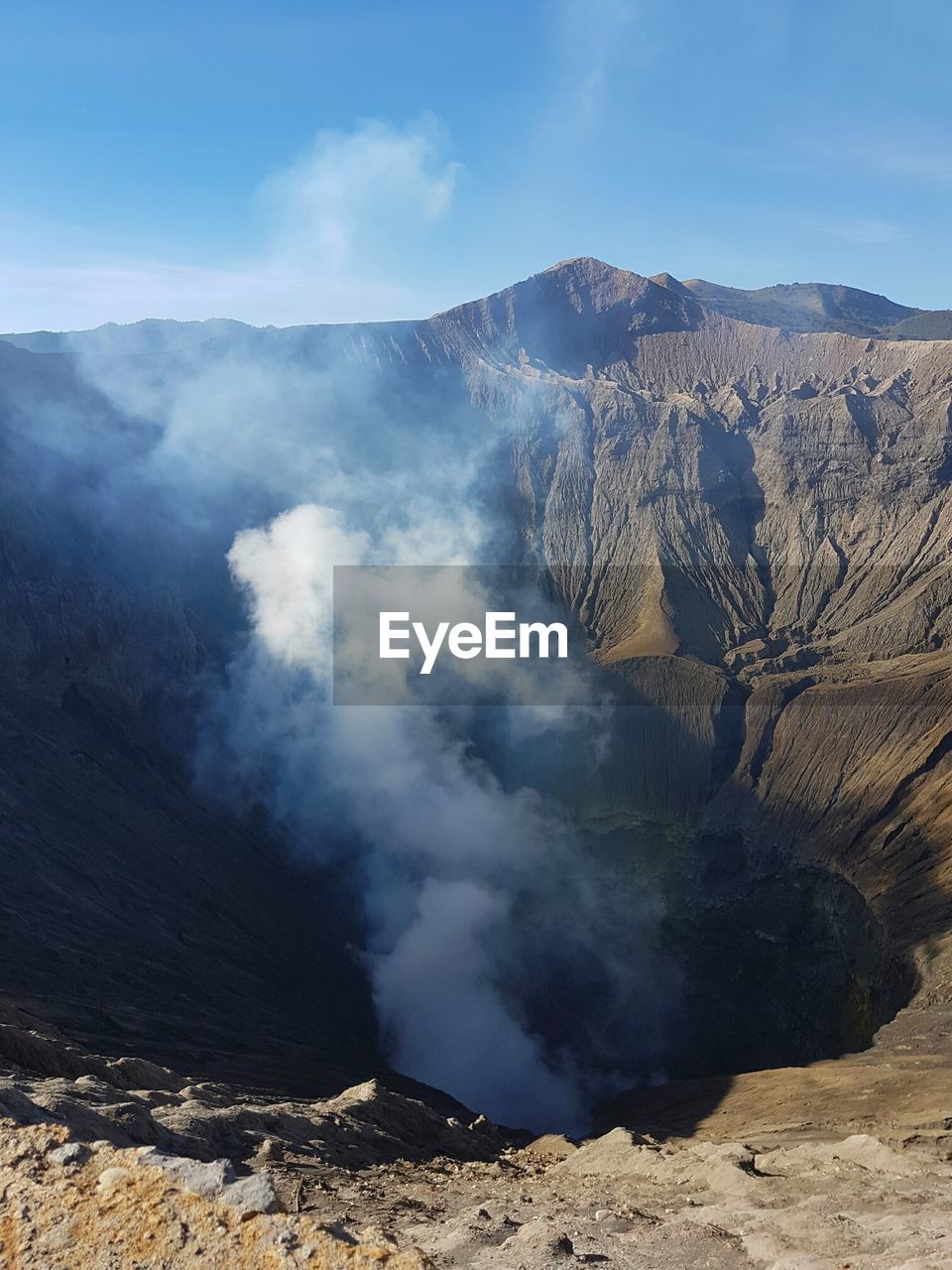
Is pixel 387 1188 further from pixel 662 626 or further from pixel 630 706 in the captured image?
pixel 662 626

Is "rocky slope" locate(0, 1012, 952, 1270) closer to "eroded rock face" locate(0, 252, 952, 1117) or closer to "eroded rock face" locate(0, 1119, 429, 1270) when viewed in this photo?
"eroded rock face" locate(0, 1119, 429, 1270)

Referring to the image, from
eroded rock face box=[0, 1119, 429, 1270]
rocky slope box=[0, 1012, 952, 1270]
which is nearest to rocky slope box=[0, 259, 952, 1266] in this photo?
rocky slope box=[0, 1012, 952, 1270]

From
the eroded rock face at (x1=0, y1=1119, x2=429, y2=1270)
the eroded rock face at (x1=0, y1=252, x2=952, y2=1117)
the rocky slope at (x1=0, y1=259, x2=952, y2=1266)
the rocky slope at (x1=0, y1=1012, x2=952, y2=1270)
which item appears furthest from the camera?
the eroded rock face at (x1=0, y1=252, x2=952, y2=1117)

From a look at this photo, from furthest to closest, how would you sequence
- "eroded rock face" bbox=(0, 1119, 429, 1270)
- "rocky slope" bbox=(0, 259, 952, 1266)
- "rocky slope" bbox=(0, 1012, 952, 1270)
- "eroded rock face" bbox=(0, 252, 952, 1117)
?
"eroded rock face" bbox=(0, 252, 952, 1117) → "rocky slope" bbox=(0, 259, 952, 1266) → "rocky slope" bbox=(0, 1012, 952, 1270) → "eroded rock face" bbox=(0, 1119, 429, 1270)

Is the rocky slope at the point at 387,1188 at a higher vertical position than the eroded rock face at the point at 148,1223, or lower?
lower

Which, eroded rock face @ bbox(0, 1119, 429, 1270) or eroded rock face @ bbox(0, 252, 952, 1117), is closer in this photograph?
eroded rock face @ bbox(0, 1119, 429, 1270)

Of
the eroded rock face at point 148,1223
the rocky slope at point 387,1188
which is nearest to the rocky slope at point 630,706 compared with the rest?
the rocky slope at point 387,1188

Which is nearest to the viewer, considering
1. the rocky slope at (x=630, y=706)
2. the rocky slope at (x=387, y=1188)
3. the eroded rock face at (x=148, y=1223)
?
the eroded rock face at (x=148, y=1223)

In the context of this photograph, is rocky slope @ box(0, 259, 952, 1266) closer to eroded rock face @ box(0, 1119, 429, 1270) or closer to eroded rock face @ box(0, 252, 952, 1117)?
eroded rock face @ box(0, 252, 952, 1117)

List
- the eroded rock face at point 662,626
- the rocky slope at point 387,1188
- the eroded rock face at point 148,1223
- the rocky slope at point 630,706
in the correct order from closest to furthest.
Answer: the eroded rock face at point 148,1223 < the rocky slope at point 387,1188 < the rocky slope at point 630,706 < the eroded rock face at point 662,626

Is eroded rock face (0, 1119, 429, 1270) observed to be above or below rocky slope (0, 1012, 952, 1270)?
above

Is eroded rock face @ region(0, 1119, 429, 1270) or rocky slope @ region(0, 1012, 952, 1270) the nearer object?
eroded rock face @ region(0, 1119, 429, 1270)

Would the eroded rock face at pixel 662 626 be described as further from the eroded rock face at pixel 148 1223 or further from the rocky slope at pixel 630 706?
the eroded rock face at pixel 148 1223
